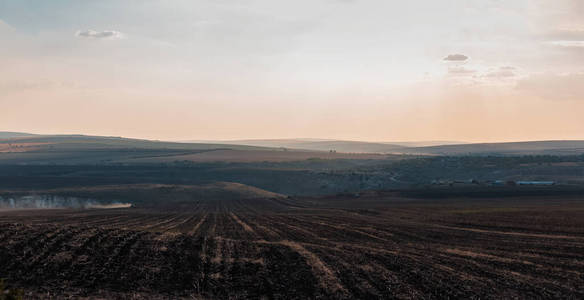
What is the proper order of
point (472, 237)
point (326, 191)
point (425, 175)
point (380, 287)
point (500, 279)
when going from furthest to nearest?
point (425, 175), point (326, 191), point (472, 237), point (500, 279), point (380, 287)

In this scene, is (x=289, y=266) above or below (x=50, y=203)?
above

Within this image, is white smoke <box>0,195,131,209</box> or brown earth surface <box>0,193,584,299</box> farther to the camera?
white smoke <box>0,195,131,209</box>

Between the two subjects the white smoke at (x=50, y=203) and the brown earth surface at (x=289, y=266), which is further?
the white smoke at (x=50, y=203)

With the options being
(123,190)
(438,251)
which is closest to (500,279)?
(438,251)

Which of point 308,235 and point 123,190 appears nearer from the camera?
point 308,235

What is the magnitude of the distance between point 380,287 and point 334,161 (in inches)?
6923

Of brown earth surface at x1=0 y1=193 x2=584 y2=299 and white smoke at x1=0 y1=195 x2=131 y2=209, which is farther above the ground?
brown earth surface at x1=0 y1=193 x2=584 y2=299

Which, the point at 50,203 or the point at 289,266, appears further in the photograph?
the point at 50,203

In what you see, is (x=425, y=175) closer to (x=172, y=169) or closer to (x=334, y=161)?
(x=334, y=161)

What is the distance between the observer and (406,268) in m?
24.4

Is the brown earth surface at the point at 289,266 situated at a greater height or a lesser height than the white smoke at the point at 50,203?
greater

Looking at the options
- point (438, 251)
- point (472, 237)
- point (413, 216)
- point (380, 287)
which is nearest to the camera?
point (380, 287)

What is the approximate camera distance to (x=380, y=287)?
21.1 meters

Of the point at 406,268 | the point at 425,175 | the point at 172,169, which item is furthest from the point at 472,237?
the point at 172,169
